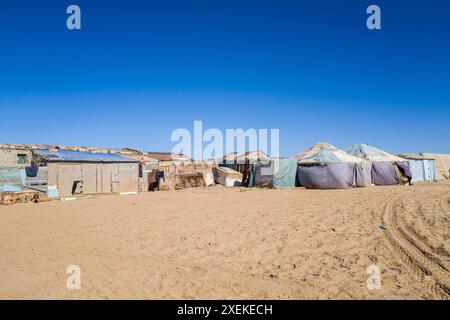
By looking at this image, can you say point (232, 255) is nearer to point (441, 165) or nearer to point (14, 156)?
point (14, 156)

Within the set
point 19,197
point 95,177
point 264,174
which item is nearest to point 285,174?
point 264,174

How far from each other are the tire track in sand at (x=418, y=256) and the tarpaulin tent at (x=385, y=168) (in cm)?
1655

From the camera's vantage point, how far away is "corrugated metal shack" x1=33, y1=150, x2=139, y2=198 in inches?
782

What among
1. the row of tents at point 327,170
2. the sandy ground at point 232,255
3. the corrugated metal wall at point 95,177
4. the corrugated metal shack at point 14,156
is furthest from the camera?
the row of tents at point 327,170

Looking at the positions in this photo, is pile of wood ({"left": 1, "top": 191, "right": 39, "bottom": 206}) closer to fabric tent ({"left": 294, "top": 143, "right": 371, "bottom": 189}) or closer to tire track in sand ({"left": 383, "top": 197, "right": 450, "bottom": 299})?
fabric tent ({"left": 294, "top": 143, "right": 371, "bottom": 189})

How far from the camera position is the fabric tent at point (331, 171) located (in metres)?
22.1

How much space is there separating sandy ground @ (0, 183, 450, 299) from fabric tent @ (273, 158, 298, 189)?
12.6m

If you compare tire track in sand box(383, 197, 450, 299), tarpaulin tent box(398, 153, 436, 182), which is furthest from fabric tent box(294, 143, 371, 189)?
tire track in sand box(383, 197, 450, 299)

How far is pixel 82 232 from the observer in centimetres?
885

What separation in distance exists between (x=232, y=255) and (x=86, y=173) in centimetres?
1753

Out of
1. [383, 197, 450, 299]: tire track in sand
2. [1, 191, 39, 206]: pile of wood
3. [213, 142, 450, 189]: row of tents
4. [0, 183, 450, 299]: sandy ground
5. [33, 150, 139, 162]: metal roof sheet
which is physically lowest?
[1, 191, 39, 206]: pile of wood

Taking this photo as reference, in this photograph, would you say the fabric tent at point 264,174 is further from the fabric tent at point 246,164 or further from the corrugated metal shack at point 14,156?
the corrugated metal shack at point 14,156

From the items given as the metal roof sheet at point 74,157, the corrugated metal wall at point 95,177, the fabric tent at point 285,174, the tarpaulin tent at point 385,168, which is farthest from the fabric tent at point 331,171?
the metal roof sheet at point 74,157
